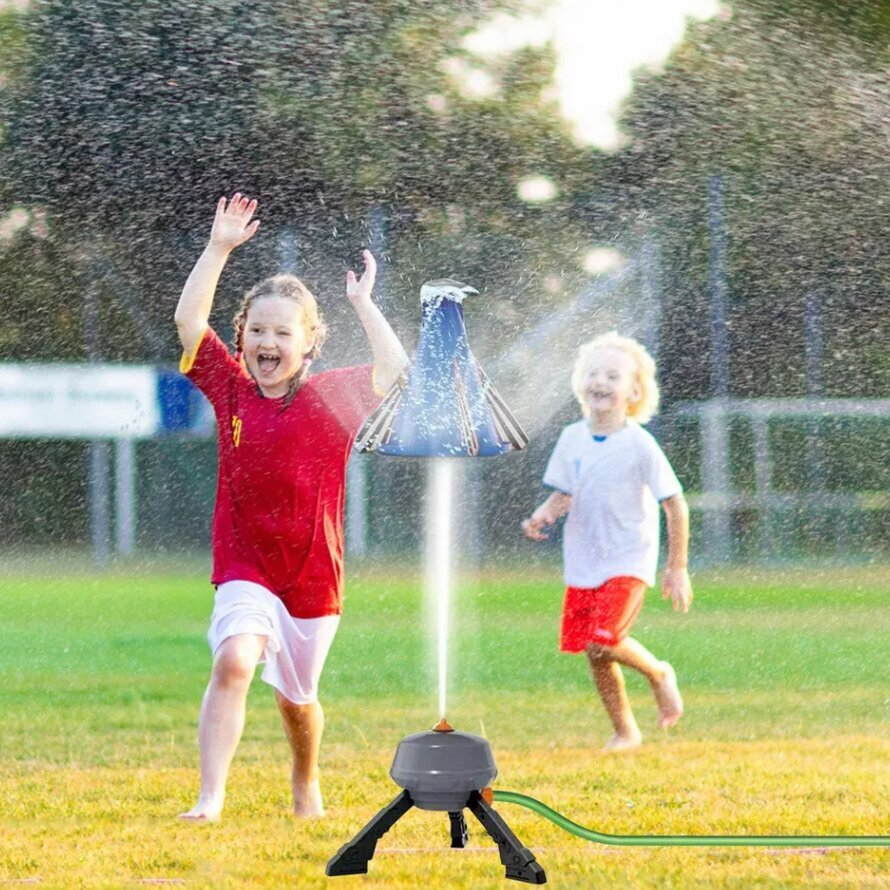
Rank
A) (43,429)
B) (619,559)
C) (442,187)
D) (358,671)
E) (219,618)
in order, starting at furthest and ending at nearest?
(43,429)
(358,671)
(442,187)
(619,559)
(219,618)

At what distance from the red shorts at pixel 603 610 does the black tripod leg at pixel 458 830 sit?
68 cm

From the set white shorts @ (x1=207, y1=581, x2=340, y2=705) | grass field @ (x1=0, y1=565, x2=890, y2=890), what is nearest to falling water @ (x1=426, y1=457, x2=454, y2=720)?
grass field @ (x1=0, y1=565, x2=890, y2=890)

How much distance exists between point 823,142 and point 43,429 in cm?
172

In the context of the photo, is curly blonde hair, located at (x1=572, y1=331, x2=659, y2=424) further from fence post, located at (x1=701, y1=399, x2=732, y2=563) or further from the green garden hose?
the green garden hose

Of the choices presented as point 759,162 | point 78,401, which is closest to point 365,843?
point 78,401

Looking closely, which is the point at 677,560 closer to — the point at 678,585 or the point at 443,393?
the point at 678,585

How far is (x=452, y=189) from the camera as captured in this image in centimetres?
310

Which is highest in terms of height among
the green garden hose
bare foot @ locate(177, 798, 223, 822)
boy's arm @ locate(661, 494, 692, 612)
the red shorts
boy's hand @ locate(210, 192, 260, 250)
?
boy's hand @ locate(210, 192, 260, 250)

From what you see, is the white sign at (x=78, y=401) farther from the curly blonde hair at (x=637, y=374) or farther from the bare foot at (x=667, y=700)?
the bare foot at (x=667, y=700)

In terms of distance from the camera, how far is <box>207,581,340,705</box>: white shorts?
2559 millimetres

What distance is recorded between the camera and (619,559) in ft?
9.51

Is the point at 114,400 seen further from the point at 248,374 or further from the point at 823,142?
the point at 823,142

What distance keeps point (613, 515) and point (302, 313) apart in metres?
0.64

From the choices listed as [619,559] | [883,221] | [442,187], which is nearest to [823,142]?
[883,221]
